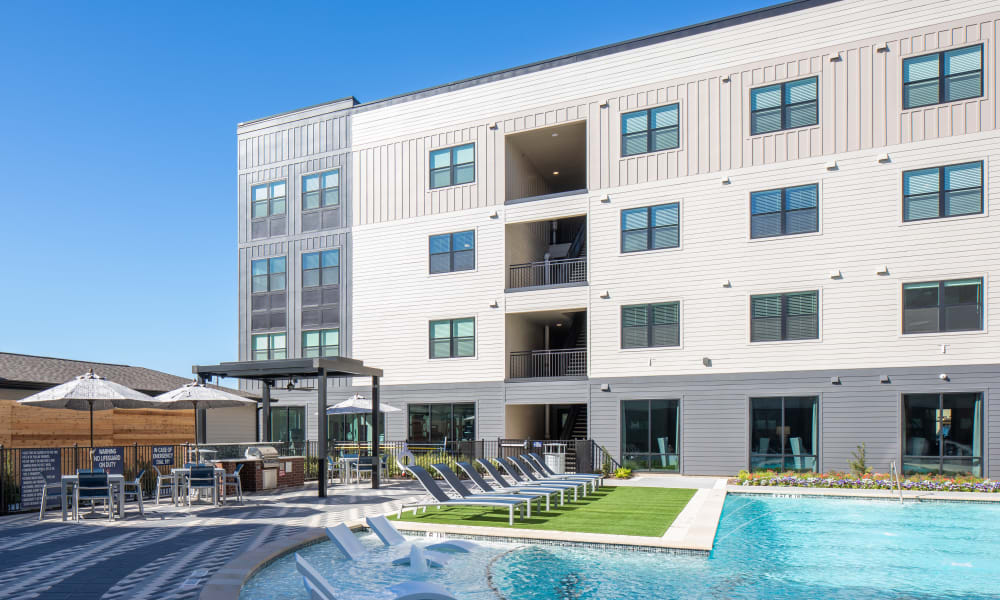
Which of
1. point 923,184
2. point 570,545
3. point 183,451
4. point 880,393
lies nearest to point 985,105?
point 923,184

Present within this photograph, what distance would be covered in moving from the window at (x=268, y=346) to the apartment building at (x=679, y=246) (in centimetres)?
12

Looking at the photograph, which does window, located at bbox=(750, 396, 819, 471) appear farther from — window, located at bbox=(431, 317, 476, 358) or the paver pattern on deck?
the paver pattern on deck

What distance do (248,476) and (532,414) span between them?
12.0m

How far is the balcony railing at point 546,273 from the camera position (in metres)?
24.6

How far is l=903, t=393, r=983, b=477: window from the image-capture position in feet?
58.1

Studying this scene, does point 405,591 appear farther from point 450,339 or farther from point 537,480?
point 450,339

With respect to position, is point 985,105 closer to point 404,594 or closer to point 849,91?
point 849,91

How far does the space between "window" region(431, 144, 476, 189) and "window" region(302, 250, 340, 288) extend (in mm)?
5066

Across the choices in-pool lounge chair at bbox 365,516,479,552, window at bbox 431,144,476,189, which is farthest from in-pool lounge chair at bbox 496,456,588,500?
window at bbox 431,144,476,189

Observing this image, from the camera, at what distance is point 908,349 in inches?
726

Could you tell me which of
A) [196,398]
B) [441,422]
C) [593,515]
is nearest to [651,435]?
[441,422]

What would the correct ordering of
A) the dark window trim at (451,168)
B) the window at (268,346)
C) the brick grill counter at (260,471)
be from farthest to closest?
the window at (268,346) → the dark window trim at (451,168) → the brick grill counter at (260,471)

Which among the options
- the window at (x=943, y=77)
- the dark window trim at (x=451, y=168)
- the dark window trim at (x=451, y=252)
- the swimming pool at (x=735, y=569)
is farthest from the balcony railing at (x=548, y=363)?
the swimming pool at (x=735, y=569)

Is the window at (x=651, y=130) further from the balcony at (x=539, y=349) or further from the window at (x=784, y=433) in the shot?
the window at (x=784, y=433)
